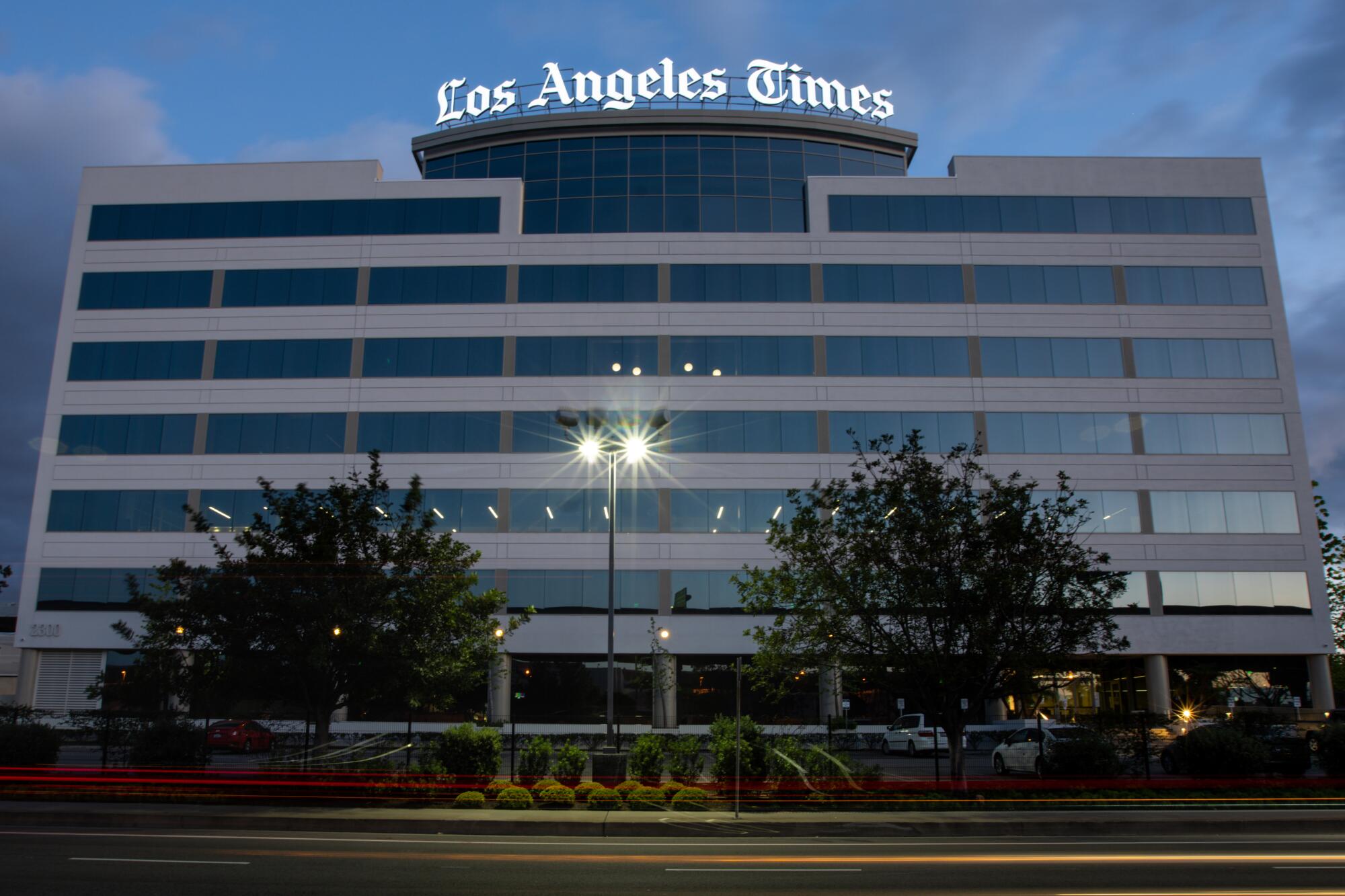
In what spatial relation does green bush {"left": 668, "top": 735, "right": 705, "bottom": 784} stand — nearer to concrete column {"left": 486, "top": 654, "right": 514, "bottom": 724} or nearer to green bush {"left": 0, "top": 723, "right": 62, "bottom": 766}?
green bush {"left": 0, "top": 723, "right": 62, "bottom": 766}

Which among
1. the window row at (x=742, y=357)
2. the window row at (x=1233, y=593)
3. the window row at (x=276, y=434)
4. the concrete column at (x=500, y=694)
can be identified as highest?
the window row at (x=742, y=357)

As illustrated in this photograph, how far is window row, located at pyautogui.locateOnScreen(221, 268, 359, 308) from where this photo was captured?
48531 millimetres

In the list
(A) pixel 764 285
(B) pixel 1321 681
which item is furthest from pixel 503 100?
(B) pixel 1321 681

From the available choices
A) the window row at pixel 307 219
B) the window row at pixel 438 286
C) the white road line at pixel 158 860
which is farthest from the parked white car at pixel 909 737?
the window row at pixel 307 219

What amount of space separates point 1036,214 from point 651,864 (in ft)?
139

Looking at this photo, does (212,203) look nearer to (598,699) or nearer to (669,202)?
(669,202)

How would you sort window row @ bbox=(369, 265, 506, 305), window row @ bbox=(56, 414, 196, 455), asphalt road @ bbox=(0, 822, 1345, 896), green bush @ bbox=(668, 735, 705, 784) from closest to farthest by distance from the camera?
asphalt road @ bbox=(0, 822, 1345, 896)
green bush @ bbox=(668, 735, 705, 784)
window row @ bbox=(56, 414, 196, 455)
window row @ bbox=(369, 265, 506, 305)

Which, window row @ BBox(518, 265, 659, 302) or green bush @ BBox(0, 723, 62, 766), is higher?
window row @ BBox(518, 265, 659, 302)

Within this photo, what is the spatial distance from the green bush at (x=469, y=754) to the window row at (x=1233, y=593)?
3398 centimetres

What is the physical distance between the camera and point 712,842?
17.3m

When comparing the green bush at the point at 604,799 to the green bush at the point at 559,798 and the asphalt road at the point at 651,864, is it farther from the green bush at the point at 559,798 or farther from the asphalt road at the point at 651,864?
the asphalt road at the point at 651,864

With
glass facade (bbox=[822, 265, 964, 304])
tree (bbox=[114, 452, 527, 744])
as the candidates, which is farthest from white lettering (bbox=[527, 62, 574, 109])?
tree (bbox=[114, 452, 527, 744])

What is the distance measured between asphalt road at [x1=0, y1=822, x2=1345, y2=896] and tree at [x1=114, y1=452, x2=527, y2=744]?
6.37 meters

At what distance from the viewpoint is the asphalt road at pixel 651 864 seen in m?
12.4
